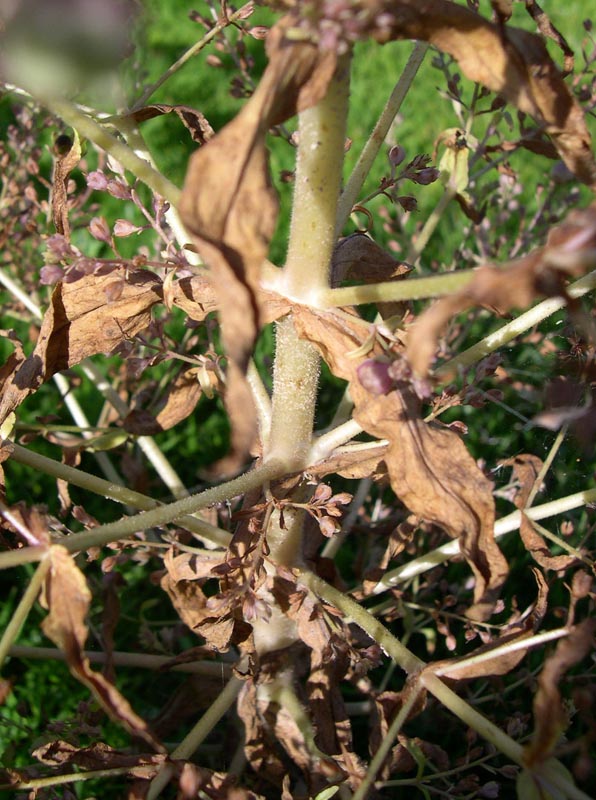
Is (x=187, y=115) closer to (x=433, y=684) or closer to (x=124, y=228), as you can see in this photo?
(x=124, y=228)

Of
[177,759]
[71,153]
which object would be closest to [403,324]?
[71,153]

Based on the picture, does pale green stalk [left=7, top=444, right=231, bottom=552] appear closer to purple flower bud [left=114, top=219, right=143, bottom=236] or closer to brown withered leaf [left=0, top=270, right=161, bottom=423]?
brown withered leaf [left=0, top=270, right=161, bottom=423]

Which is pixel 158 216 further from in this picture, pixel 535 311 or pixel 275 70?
pixel 535 311

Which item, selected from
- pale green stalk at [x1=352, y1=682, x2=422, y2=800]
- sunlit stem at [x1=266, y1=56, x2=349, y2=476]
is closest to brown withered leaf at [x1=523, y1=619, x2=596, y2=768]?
pale green stalk at [x1=352, y1=682, x2=422, y2=800]

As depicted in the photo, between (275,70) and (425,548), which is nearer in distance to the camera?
(275,70)

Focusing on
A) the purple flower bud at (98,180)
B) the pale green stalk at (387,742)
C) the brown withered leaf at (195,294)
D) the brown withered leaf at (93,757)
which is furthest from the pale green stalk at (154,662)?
the purple flower bud at (98,180)

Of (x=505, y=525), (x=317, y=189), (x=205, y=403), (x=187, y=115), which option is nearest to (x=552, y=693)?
(x=505, y=525)
